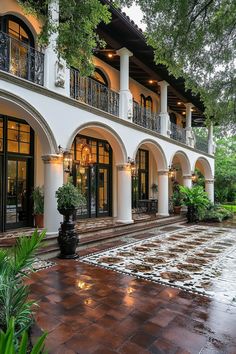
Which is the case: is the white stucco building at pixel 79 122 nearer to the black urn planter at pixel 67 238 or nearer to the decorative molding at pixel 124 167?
the decorative molding at pixel 124 167

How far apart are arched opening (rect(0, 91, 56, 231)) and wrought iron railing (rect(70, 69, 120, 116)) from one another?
1.95 metres

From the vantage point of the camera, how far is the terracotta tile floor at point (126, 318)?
10.2 ft

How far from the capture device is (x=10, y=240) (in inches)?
275

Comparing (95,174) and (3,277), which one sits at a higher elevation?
(95,174)

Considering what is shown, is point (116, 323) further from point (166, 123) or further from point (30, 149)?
point (166, 123)

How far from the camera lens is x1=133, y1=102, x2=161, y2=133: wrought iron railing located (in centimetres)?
1212

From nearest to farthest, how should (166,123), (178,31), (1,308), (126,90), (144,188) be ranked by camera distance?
1. (1,308)
2. (178,31)
3. (126,90)
4. (166,123)
5. (144,188)

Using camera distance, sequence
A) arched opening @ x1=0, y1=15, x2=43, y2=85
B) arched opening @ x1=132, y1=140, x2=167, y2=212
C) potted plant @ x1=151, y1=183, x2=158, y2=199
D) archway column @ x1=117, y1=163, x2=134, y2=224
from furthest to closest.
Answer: potted plant @ x1=151, y1=183, x2=158, y2=199, arched opening @ x1=132, y1=140, x2=167, y2=212, archway column @ x1=117, y1=163, x2=134, y2=224, arched opening @ x1=0, y1=15, x2=43, y2=85

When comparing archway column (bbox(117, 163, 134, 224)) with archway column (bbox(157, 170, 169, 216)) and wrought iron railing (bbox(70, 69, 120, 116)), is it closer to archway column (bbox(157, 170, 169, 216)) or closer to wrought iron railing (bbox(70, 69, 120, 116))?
wrought iron railing (bbox(70, 69, 120, 116))

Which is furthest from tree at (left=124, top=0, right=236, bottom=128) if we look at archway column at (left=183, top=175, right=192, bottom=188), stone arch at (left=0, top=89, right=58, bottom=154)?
archway column at (left=183, top=175, right=192, bottom=188)

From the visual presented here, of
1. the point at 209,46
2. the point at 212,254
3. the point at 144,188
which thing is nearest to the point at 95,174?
the point at 144,188

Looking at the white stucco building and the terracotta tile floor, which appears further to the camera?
the white stucco building

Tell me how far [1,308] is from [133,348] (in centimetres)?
159

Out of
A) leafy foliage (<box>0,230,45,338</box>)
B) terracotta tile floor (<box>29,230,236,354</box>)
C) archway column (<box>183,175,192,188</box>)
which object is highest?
archway column (<box>183,175,192,188</box>)
